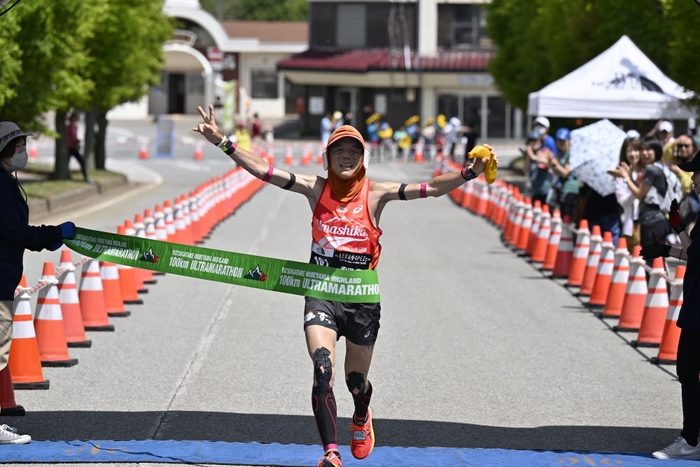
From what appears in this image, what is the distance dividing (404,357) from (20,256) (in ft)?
13.6

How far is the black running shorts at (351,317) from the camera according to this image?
677 centimetres

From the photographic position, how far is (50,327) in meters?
9.76

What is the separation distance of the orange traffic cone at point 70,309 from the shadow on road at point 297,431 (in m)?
2.51

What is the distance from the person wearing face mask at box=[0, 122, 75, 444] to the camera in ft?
23.1

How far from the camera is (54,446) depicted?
280 inches

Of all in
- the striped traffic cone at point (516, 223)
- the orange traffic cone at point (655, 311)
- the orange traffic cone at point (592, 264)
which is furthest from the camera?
the striped traffic cone at point (516, 223)

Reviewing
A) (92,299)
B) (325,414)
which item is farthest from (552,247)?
(325,414)

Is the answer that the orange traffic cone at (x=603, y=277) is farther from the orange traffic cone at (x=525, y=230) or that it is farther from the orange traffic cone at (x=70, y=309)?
the orange traffic cone at (x=70, y=309)

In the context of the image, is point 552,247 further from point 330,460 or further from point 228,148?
point 330,460

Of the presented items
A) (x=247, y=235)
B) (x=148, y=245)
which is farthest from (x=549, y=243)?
(x=148, y=245)

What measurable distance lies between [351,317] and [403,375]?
3.02 metres

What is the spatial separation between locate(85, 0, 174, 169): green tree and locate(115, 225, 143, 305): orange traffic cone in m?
15.3

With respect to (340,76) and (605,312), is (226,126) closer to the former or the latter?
(340,76)

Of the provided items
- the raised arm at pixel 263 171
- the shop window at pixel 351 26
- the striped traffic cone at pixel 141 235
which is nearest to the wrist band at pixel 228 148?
the raised arm at pixel 263 171
